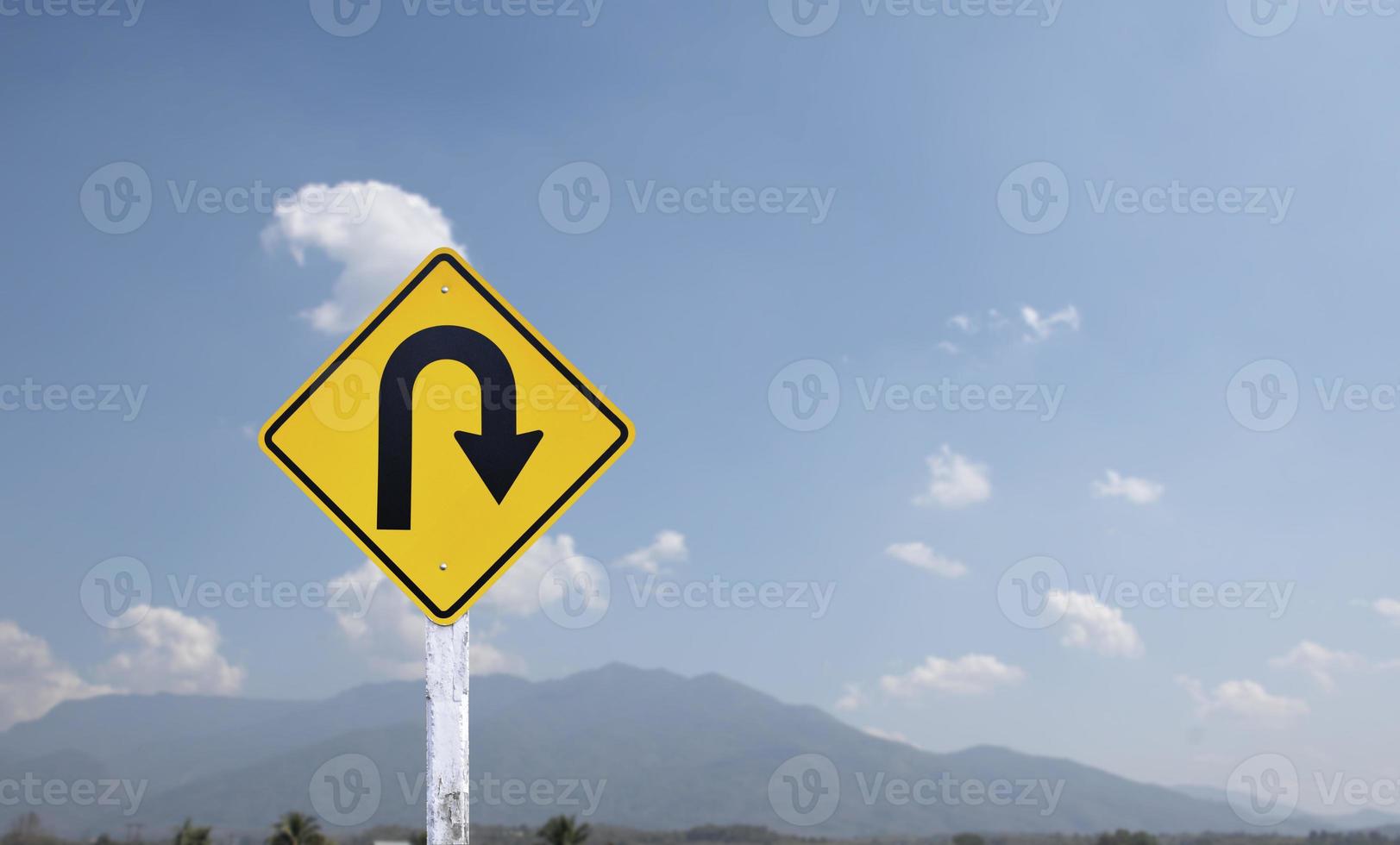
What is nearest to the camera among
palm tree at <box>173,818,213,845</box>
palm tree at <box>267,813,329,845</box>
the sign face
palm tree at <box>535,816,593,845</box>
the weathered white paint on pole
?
the weathered white paint on pole

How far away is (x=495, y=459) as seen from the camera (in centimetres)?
421

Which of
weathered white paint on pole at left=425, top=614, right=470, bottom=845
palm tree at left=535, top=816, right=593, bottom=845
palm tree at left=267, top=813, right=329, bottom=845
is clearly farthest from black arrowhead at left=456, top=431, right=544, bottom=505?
palm tree at left=535, top=816, right=593, bottom=845

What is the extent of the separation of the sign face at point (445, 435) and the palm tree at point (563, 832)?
89899mm

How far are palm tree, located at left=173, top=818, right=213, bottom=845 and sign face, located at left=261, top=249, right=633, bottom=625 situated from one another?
307ft

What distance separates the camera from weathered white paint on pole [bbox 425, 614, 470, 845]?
3.78 m

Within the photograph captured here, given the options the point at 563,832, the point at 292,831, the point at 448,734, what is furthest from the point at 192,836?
the point at 448,734

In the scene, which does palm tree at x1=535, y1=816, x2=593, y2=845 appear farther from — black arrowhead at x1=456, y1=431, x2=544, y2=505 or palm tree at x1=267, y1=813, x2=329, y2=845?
black arrowhead at x1=456, y1=431, x2=544, y2=505

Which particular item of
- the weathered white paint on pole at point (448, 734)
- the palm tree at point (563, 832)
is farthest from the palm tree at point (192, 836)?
the weathered white paint on pole at point (448, 734)

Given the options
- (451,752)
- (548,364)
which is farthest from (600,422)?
(451,752)

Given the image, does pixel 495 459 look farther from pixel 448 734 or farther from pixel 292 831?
pixel 292 831

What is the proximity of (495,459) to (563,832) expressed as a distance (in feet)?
299

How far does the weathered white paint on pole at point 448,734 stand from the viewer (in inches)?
149

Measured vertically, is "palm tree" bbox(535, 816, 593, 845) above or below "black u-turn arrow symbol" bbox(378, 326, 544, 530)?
below

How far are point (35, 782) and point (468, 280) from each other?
14381 millimetres
